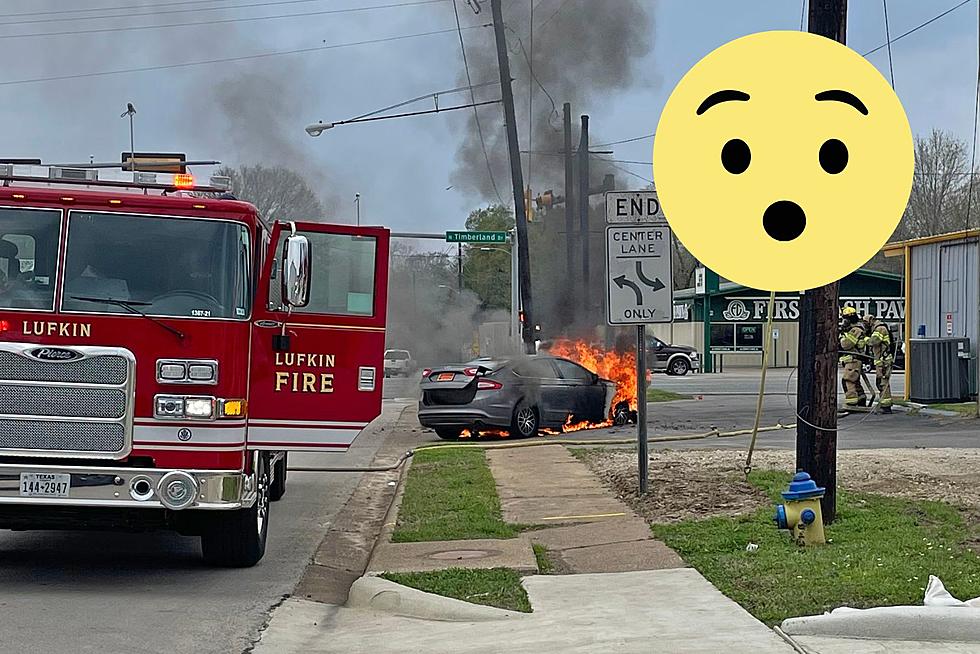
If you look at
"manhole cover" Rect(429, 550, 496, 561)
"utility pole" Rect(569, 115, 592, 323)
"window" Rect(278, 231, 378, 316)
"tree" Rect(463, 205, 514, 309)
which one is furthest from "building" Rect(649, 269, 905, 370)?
"window" Rect(278, 231, 378, 316)

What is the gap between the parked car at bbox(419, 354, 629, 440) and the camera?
66.1 feet

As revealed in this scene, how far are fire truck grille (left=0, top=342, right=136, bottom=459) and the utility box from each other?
17.6m

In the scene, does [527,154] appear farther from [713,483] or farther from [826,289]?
[826,289]

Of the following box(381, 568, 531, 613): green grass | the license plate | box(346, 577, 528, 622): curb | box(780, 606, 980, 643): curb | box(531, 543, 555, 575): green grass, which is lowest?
box(346, 577, 528, 622): curb

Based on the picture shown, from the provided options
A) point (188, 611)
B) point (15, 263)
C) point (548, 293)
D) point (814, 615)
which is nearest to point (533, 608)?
point (814, 615)

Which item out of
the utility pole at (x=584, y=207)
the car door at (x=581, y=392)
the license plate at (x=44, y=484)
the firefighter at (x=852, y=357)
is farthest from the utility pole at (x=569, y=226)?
the license plate at (x=44, y=484)

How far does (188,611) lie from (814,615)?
4.02 meters

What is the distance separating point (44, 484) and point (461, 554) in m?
3.15

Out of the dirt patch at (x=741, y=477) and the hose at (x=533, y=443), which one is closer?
the dirt patch at (x=741, y=477)

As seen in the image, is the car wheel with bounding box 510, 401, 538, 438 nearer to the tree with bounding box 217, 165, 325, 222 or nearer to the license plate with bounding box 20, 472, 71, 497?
the tree with bounding box 217, 165, 325, 222

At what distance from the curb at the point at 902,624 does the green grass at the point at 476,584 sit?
1830 millimetres

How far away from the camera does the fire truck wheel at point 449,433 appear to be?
2108cm

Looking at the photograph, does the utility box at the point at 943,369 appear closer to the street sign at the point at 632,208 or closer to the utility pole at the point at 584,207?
the utility pole at the point at 584,207

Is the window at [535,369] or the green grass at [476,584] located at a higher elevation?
the window at [535,369]
